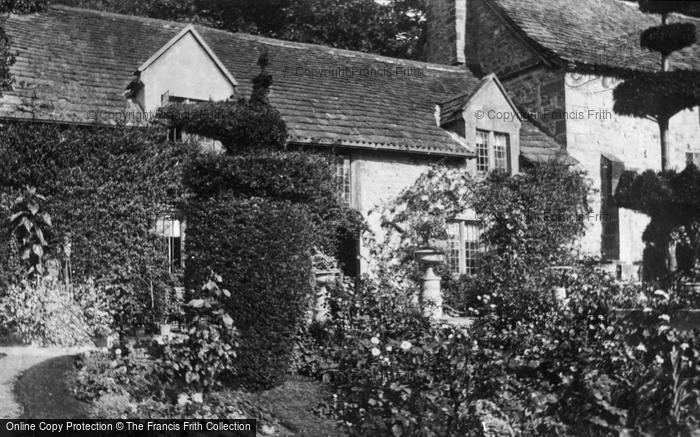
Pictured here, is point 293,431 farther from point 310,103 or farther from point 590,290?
point 310,103

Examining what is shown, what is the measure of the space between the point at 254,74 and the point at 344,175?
421 centimetres

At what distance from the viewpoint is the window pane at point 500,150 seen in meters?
19.8

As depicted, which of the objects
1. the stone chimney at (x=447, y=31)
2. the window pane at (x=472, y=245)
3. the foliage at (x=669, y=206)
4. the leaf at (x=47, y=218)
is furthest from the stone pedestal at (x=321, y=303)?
the stone chimney at (x=447, y=31)

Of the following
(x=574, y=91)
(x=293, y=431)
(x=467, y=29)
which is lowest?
(x=293, y=431)

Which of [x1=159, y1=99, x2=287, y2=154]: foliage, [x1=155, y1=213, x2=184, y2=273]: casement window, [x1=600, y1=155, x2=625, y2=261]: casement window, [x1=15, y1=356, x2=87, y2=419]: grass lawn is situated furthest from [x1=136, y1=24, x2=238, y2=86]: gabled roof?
[x1=600, y1=155, x2=625, y2=261]: casement window

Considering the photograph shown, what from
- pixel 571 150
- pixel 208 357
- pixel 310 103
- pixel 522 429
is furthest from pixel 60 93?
pixel 571 150

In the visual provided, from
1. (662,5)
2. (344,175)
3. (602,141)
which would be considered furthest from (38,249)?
(602,141)

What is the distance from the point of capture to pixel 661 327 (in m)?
6.50

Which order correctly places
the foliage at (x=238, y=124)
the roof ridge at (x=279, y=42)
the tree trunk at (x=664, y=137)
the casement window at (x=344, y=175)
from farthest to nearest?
the roof ridge at (x=279, y=42), the tree trunk at (x=664, y=137), the casement window at (x=344, y=175), the foliage at (x=238, y=124)

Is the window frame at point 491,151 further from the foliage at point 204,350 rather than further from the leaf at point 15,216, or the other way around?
the foliage at point 204,350

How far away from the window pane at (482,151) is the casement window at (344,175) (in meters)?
4.24

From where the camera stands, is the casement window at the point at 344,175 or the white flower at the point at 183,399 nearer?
the white flower at the point at 183,399

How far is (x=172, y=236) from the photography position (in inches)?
575

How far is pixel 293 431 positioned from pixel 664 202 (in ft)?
43.3
